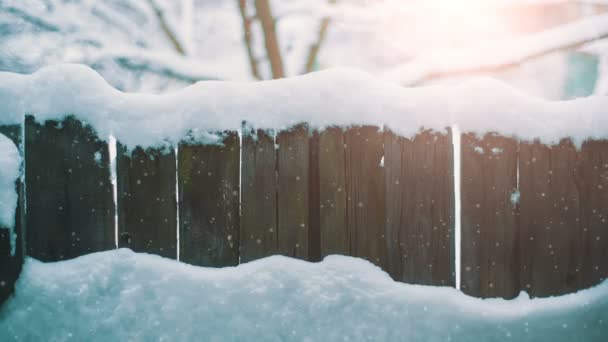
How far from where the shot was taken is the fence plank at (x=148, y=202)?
1586mm

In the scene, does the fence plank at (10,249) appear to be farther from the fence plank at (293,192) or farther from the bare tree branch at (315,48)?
the bare tree branch at (315,48)

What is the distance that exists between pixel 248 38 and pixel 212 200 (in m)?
5.02

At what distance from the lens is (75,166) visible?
1.61 m

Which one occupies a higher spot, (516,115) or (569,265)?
(516,115)

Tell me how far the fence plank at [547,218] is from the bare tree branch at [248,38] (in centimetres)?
504

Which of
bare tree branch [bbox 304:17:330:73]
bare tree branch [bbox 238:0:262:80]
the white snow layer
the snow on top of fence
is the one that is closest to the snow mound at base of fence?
the white snow layer

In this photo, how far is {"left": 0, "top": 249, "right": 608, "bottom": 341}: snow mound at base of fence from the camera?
143 centimetres

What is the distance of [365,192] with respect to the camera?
154 cm

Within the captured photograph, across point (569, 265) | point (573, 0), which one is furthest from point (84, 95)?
point (573, 0)

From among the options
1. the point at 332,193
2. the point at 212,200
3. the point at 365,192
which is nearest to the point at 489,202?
the point at 365,192

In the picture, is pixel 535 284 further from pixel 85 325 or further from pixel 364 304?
pixel 85 325

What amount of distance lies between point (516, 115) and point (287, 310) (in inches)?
49.4

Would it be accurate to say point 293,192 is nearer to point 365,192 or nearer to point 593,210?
point 365,192

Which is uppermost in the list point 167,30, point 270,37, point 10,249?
point 167,30
